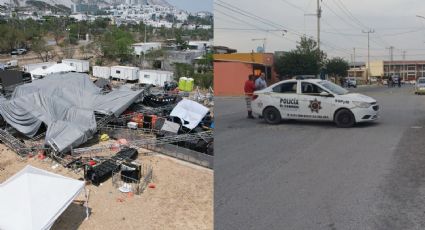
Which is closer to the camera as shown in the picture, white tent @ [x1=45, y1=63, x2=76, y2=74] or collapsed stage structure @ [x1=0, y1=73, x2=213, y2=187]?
collapsed stage structure @ [x1=0, y1=73, x2=213, y2=187]

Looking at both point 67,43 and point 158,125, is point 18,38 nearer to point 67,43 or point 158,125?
point 67,43

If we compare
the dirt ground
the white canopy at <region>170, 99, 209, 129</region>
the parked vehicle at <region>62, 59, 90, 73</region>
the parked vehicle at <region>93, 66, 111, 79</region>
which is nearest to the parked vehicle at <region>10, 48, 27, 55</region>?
the parked vehicle at <region>62, 59, 90, 73</region>

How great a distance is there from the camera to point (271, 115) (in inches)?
84.4

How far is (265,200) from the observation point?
6.59 feet

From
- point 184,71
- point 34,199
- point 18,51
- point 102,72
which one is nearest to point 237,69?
point 34,199

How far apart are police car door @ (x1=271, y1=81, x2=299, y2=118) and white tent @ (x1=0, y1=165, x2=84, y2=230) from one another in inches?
255

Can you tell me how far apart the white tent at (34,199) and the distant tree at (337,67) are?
6.71 metres

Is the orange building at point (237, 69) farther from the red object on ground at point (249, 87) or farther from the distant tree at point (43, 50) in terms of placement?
the distant tree at point (43, 50)

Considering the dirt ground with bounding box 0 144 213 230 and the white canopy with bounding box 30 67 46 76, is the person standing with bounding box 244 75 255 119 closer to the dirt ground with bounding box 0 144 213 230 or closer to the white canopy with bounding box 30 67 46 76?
the dirt ground with bounding box 0 144 213 230

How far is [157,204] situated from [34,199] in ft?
8.11

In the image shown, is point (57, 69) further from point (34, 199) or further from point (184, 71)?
point (34, 199)

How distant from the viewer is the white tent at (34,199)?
7.75 metres

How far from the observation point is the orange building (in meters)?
1.74

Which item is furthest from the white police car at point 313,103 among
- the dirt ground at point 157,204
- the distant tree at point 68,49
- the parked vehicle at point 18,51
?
the distant tree at point 68,49
